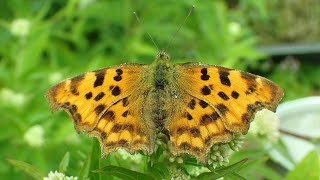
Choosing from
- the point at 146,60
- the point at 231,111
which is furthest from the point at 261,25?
the point at 231,111

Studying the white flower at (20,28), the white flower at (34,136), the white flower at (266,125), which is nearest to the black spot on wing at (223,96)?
the white flower at (266,125)

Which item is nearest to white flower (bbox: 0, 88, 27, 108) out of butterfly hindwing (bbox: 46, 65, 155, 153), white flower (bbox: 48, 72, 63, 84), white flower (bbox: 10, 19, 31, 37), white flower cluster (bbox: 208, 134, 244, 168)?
white flower (bbox: 48, 72, 63, 84)

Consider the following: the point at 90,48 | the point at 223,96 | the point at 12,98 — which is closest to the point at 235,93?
the point at 223,96

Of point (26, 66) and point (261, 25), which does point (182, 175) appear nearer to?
point (26, 66)

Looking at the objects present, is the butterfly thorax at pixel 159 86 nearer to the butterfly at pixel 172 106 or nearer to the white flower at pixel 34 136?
the butterfly at pixel 172 106

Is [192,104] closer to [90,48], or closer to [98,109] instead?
Answer: [98,109]
